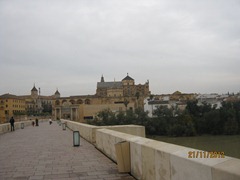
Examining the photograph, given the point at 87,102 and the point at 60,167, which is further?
the point at 87,102

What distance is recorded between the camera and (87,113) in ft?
288

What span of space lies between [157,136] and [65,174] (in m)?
57.6

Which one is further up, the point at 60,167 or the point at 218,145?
the point at 60,167

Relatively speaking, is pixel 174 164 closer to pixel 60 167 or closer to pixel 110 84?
pixel 60 167

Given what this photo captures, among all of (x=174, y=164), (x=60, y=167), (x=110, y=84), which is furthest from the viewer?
(x=110, y=84)

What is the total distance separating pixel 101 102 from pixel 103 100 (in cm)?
119

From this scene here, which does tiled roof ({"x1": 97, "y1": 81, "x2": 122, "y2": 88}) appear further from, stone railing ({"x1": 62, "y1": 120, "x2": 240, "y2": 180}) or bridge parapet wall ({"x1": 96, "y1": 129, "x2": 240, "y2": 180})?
bridge parapet wall ({"x1": 96, "y1": 129, "x2": 240, "y2": 180})

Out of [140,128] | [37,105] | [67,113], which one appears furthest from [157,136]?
[37,105]

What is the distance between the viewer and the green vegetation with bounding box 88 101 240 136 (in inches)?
2352

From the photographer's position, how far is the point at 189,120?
202 feet

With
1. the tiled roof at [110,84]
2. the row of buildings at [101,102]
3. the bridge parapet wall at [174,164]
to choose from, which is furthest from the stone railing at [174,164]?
the tiled roof at [110,84]

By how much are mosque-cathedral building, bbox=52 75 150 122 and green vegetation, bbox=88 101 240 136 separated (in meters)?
16.8

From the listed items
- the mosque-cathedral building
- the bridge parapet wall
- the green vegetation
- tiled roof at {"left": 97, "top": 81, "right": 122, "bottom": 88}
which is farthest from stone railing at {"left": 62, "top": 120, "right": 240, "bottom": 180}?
tiled roof at {"left": 97, "top": 81, "right": 122, "bottom": 88}
